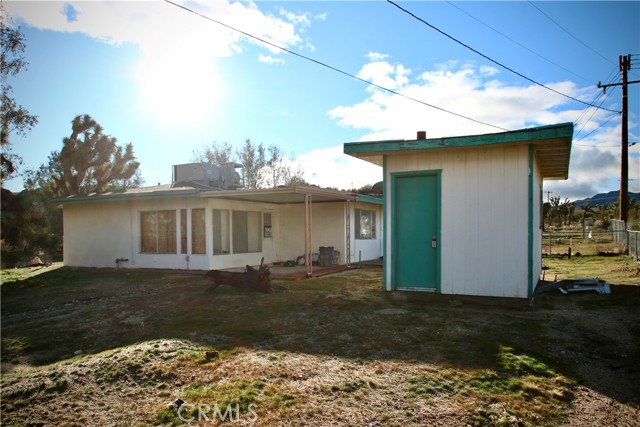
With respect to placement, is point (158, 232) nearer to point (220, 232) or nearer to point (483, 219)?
point (220, 232)

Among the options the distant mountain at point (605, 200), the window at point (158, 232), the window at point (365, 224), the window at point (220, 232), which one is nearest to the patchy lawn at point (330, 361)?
the window at point (220, 232)

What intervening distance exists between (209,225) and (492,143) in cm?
858

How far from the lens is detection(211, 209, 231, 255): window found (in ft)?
42.3

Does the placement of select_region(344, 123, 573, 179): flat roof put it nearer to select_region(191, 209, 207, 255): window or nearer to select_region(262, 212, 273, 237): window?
select_region(191, 209, 207, 255): window

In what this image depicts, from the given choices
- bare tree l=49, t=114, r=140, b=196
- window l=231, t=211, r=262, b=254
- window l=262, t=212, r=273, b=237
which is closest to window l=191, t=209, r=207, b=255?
window l=231, t=211, r=262, b=254

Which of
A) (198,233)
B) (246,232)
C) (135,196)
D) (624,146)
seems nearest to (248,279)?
(198,233)

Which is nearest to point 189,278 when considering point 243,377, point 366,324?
point 366,324

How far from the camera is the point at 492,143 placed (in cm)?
703

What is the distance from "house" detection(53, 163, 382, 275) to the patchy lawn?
491 cm

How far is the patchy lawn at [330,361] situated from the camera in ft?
10.9

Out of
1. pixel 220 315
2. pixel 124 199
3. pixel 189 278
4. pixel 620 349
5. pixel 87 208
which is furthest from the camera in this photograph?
pixel 87 208

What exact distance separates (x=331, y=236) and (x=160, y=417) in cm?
1246

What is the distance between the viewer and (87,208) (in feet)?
48.8

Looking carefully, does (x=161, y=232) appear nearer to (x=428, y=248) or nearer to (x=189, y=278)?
(x=189, y=278)
